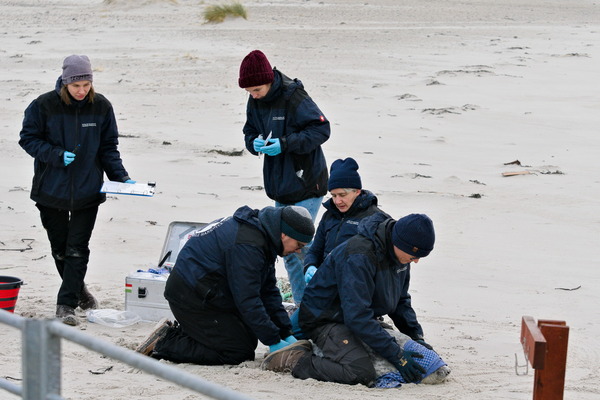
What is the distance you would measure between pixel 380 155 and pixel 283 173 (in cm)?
603

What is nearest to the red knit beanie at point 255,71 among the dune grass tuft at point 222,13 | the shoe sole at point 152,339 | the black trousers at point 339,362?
the shoe sole at point 152,339

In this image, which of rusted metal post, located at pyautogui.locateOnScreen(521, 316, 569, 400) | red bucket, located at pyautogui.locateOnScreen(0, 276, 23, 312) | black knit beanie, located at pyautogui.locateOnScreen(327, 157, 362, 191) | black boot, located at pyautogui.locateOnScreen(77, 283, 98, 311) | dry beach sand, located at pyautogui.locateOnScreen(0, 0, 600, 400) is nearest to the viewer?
rusted metal post, located at pyautogui.locateOnScreen(521, 316, 569, 400)

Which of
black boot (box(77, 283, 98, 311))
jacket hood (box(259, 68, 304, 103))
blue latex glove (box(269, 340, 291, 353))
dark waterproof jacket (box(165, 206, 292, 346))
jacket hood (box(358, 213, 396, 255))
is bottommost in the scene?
black boot (box(77, 283, 98, 311))

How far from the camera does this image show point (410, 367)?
19.7 feet

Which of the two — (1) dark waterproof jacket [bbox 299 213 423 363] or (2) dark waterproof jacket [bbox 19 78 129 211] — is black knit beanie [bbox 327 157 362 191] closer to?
(1) dark waterproof jacket [bbox 299 213 423 363]

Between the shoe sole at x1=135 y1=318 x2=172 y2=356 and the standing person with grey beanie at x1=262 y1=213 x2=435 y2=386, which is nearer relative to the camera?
the standing person with grey beanie at x1=262 y1=213 x2=435 y2=386

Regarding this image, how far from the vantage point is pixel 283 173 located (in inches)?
285

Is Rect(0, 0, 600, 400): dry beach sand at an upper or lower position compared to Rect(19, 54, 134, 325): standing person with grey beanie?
lower

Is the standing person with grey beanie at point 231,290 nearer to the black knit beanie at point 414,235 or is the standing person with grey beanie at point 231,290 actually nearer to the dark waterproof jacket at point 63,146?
the black knit beanie at point 414,235

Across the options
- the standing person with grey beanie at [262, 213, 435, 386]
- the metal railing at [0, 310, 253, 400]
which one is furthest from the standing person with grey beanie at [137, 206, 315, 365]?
the metal railing at [0, 310, 253, 400]

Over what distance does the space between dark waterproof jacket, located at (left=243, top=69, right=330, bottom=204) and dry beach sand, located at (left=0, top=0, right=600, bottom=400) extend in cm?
108

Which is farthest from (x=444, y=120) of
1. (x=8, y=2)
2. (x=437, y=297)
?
(x=8, y=2)

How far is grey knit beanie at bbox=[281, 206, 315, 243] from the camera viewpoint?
6.02m

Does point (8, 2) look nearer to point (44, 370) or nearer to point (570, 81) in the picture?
point (570, 81)
